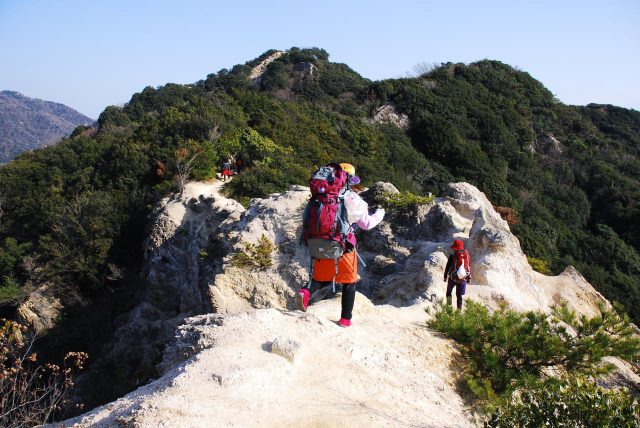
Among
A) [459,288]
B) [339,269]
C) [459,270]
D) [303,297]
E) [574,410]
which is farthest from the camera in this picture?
[459,288]

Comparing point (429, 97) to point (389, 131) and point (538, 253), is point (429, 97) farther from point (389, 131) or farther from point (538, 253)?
point (538, 253)

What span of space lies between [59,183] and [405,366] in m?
25.1

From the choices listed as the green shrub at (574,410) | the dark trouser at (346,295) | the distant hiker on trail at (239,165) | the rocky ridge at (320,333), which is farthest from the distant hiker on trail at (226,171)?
the green shrub at (574,410)

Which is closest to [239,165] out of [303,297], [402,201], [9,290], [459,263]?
[402,201]

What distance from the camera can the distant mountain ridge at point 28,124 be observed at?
130250mm

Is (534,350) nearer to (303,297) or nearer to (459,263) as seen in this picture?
(459,263)

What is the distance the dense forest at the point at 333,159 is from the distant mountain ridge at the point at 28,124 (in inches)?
3807

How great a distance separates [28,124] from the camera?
156 metres

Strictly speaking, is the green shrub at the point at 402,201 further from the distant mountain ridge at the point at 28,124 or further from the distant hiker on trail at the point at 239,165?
the distant mountain ridge at the point at 28,124

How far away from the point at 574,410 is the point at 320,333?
2480mm

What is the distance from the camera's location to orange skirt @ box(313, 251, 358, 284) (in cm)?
537

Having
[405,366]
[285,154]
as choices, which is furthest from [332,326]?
[285,154]

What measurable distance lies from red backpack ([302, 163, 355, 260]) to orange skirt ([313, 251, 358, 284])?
188 mm

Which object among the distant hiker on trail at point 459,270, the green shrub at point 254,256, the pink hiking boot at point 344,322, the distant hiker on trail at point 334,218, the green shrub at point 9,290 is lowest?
the green shrub at point 9,290
